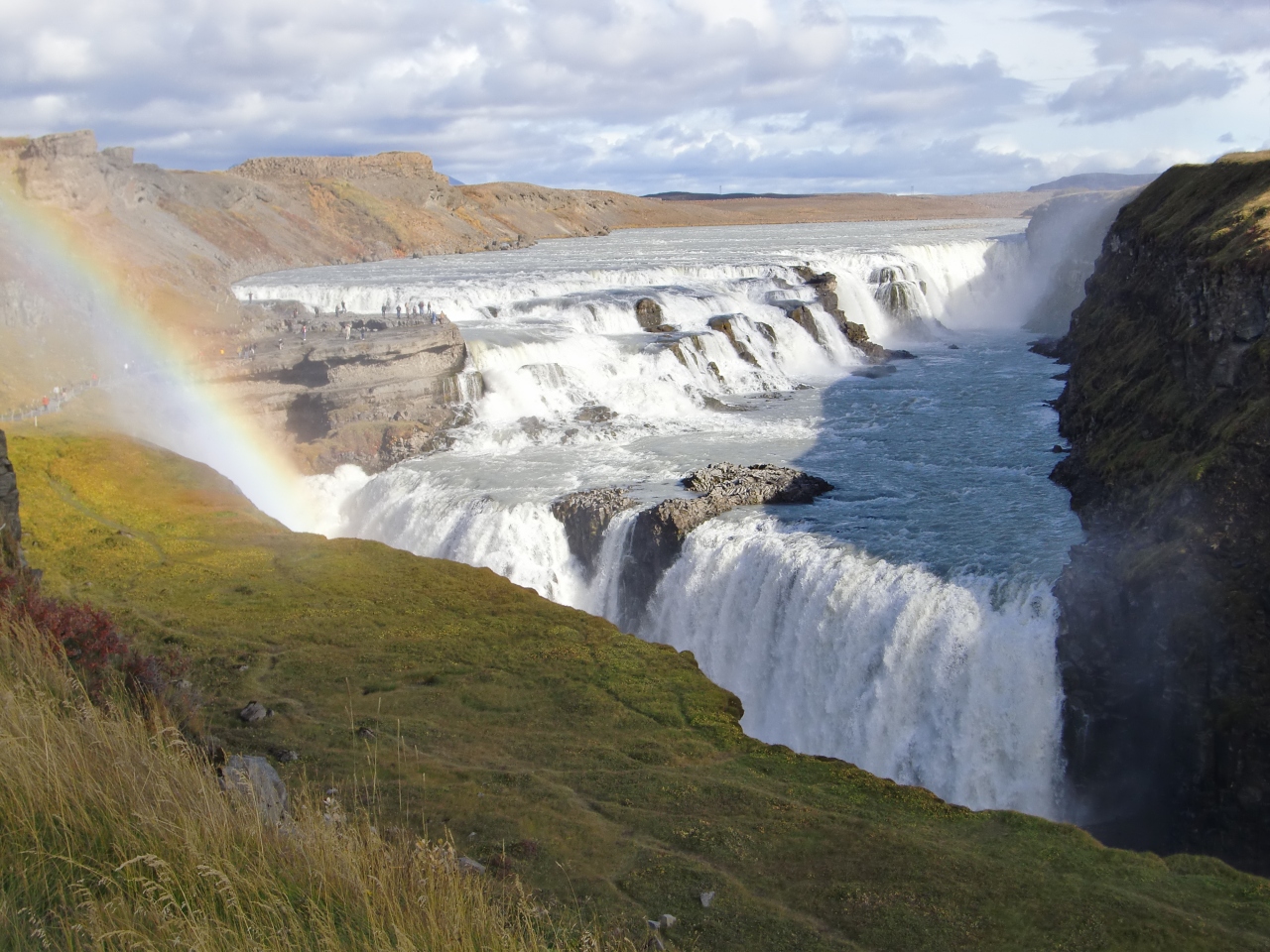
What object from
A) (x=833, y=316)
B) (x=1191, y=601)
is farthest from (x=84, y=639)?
(x=833, y=316)

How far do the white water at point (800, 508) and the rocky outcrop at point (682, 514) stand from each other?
504mm

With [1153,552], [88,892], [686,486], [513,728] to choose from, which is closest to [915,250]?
[686,486]

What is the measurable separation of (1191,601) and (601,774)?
11.0 m

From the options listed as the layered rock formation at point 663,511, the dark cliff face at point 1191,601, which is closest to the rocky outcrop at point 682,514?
the layered rock formation at point 663,511

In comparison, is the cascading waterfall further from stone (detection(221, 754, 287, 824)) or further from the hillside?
the hillside

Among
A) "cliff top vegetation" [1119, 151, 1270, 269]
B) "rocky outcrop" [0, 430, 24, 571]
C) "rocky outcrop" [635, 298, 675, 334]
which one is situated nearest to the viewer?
"rocky outcrop" [0, 430, 24, 571]

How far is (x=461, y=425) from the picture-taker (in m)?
39.7

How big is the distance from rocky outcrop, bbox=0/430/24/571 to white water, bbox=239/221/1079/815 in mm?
14236

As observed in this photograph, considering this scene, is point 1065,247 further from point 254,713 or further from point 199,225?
point 199,225

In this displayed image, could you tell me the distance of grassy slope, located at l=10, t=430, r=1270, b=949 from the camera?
10281mm

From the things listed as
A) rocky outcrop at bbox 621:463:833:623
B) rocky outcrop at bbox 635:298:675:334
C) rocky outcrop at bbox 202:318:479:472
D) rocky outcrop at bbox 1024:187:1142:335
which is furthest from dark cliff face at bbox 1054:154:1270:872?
rocky outcrop at bbox 1024:187:1142:335

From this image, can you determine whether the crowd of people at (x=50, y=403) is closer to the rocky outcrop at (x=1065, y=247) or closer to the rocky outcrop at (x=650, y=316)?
the rocky outcrop at (x=650, y=316)

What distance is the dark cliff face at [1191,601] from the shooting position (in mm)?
16781

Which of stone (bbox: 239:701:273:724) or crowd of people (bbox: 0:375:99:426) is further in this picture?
crowd of people (bbox: 0:375:99:426)
